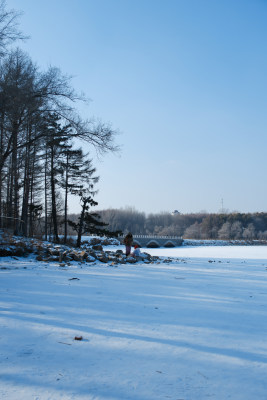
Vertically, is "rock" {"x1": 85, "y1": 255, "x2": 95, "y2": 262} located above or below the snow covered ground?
below

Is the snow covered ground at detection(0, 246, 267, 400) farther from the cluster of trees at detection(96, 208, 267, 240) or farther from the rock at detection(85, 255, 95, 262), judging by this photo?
the cluster of trees at detection(96, 208, 267, 240)

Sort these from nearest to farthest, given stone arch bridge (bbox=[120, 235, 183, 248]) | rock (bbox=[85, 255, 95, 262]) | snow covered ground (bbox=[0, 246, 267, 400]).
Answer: snow covered ground (bbox=[0, 246, 267, 400]), rock (bbox=[85, 255, 95, 262]), stone arch bridge (bbox=[120, 235, 183, 248])

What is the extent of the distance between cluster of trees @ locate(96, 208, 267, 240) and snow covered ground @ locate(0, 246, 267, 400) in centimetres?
8560

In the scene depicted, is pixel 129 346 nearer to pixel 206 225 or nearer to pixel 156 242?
pixel 156 242

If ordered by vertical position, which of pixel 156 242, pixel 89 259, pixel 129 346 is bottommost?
pixel 156 242

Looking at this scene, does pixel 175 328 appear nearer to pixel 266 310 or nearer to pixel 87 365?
pixel 87 365

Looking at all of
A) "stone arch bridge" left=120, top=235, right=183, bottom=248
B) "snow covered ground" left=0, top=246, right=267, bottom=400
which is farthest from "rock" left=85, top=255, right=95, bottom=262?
"stone arch bridge" left=120, top=235, right=183, bottom=248

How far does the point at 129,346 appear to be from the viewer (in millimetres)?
2719

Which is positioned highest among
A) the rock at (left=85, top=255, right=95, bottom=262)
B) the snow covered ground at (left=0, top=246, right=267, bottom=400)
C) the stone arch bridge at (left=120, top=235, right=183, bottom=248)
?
the snow covered ground at (left=0, top=246, right=267, bottom=400)

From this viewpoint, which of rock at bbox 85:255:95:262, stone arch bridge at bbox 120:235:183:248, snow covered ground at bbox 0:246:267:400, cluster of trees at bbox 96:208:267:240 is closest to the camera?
snow covered ground at bbox 0:246:267:400

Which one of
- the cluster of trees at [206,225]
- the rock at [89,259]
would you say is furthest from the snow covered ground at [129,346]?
the cluster of trees at [206,225]

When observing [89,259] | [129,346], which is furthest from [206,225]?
[129,346]

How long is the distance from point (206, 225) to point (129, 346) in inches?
3953

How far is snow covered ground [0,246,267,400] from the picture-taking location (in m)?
1.99
